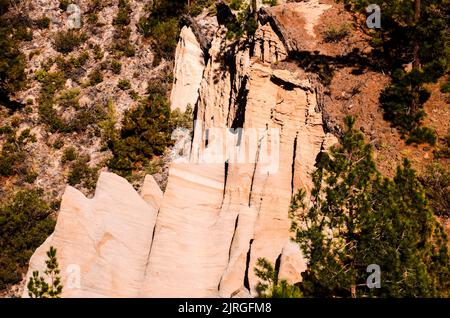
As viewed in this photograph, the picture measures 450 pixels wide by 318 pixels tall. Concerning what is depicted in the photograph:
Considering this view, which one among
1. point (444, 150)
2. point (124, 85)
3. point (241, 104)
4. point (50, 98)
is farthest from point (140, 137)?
point (444, 150)

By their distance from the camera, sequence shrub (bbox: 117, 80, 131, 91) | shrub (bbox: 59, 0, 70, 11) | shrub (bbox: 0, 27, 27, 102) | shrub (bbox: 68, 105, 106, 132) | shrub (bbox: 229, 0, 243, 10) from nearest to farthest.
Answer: shrub (bbox: 229, 0, 243, 10) < shrub (bbox: 68, 105, 106, 132) < shrub (bbox: 0, 27, 27, 102) < shrub (bbox: 117, 80, 131, 91) < shrub (bbox: 59, 0, 70, 11)

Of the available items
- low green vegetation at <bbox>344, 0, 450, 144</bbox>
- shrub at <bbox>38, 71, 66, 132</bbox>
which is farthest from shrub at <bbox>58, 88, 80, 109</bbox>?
low green vegetation at <bbox>344, 0, 450, 144</bbox>

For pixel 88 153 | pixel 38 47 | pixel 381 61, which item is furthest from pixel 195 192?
Answer: pixel 38 47

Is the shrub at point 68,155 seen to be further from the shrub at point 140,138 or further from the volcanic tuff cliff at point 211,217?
the volcanic tuff cliff at point 211,217

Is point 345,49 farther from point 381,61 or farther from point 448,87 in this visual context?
point 448,87

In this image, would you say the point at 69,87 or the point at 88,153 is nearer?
the point at 88,153

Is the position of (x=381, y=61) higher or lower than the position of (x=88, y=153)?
higher

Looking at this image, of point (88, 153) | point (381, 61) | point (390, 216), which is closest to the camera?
point (390, 216)

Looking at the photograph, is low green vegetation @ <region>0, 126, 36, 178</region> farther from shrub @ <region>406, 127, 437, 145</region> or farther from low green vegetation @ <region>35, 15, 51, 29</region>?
shrub @ <region>406, 127, 437, 145</region>
